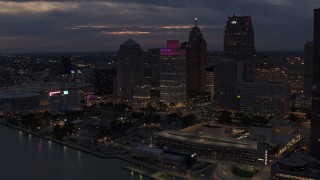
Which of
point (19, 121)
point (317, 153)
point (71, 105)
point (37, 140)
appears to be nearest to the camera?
point (317, 153)

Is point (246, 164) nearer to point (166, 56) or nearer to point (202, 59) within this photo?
point (166, 56)

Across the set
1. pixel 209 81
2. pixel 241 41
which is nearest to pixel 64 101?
pixel 209 81

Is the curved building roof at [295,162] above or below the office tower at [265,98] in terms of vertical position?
below

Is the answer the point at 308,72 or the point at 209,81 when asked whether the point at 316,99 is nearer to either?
the point at 308,72

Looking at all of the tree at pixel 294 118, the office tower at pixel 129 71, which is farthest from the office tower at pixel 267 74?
the tree at pixel 294 118

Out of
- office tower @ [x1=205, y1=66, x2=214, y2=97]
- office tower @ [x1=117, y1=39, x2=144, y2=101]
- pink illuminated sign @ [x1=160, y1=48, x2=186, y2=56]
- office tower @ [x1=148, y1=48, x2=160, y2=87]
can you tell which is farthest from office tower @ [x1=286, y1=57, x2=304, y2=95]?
office tower @ [x1=117, y1=39, x2=144, y2=101]

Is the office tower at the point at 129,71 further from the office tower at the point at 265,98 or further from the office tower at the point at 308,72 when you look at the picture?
the office tower at the point at 308,72

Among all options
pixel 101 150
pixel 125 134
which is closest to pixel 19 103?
pixel 125 134
